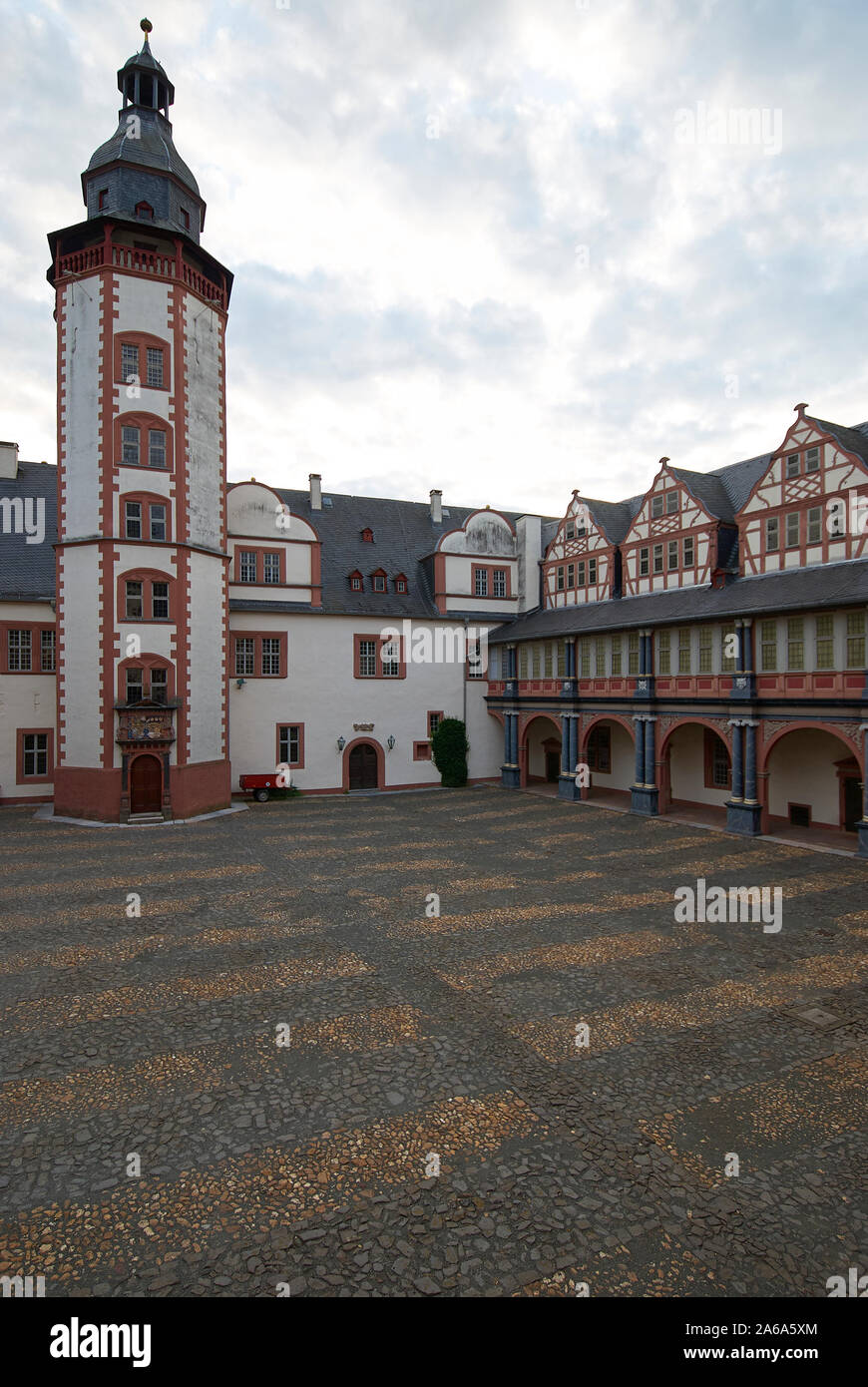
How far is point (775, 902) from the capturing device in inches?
627

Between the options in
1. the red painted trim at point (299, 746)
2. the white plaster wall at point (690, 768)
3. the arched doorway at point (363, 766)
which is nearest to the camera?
the white plaster wall at point (690, 768)

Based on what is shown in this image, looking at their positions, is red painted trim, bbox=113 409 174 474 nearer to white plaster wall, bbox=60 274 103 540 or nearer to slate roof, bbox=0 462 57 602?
white plaster wall, bbox=60 274 103 540

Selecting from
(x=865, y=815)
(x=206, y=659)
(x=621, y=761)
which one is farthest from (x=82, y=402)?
(x=865, y=815)

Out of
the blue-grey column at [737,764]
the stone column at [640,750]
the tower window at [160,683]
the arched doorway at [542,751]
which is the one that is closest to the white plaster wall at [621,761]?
the stone column at [640,750]

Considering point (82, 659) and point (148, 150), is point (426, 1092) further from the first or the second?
point (148, 150)

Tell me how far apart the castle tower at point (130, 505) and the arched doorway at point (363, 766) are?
7640 mm

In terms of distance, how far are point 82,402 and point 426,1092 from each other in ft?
→ 89.0

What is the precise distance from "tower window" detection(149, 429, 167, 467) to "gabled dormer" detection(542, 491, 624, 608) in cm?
1845

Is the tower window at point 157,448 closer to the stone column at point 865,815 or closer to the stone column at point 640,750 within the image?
the stone column at point 640,750

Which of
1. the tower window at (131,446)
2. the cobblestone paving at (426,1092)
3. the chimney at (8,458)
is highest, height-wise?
the chimney at (8,458)

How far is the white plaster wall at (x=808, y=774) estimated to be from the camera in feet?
78.1

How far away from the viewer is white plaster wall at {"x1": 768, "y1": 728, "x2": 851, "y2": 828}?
937 inches

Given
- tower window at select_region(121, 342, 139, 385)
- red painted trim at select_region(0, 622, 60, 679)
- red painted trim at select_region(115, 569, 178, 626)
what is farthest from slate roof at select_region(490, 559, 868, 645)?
red painted trim at select_region(0, 622, 60, 679)
